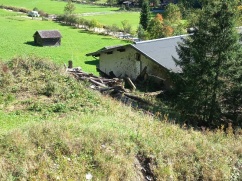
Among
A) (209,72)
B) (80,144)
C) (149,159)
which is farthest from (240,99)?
(80,144)

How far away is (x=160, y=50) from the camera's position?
26734 millimetres

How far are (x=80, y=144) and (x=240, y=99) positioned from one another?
10511 millimetres

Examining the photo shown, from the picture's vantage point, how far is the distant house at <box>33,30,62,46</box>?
5684cm

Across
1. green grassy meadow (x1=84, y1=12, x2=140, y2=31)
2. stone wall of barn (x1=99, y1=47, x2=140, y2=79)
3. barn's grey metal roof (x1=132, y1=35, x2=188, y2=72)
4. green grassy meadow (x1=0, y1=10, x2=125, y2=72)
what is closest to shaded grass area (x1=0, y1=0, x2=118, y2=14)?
green grassy meadow (x1=84, y1=12, x2=140, y2=31)

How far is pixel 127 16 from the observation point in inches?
3846

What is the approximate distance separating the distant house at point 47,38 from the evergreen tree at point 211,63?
4237cm

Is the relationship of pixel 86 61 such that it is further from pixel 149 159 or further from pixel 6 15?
pixel 6 15

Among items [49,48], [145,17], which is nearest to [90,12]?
[145,17]

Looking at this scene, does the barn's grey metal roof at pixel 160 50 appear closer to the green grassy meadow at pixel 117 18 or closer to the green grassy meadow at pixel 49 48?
the green grassy meadow at pixel 49 48

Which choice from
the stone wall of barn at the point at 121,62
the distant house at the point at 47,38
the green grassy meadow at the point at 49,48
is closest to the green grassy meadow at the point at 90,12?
the green grassy meadow at the point at 49,48

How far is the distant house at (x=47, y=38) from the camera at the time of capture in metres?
56.8

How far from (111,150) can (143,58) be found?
17094 millimetres

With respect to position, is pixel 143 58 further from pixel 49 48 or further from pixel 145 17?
pixel 145 17

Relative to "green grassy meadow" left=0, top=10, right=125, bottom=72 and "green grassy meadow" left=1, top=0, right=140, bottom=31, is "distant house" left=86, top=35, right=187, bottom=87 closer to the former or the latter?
"green grassy meadow" left=0, top=10, right=125, bottom=72
